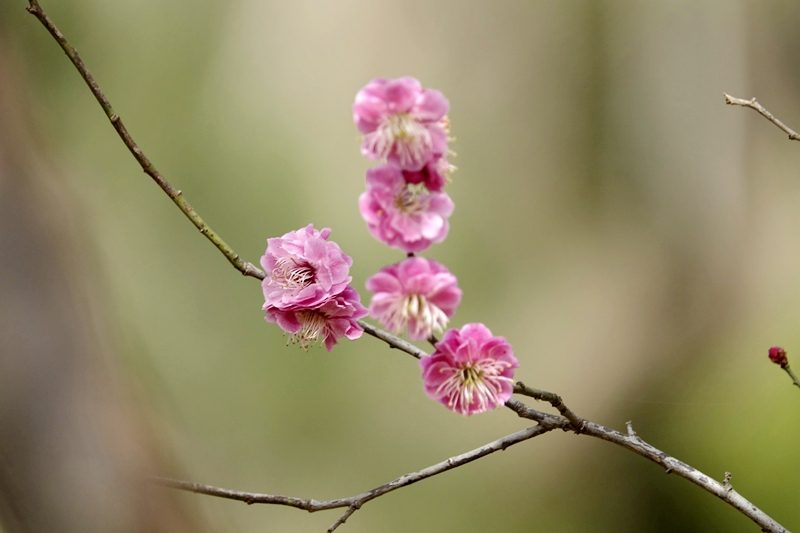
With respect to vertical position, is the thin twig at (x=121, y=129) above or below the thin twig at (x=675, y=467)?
above

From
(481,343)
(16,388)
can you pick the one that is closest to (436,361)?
(481,343)

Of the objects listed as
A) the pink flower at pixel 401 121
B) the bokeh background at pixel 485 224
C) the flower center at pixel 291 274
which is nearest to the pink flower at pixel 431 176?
the pink flower at pixel 401 121

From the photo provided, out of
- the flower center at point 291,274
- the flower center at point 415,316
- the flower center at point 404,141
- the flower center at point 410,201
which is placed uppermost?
the flower center at point 404,141

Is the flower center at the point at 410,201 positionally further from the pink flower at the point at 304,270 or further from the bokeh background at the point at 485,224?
the bokeh background at the point at 485,224

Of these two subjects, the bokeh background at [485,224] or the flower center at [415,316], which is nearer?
the flower center at [415,316]

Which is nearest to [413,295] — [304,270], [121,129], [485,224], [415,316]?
[415,316]

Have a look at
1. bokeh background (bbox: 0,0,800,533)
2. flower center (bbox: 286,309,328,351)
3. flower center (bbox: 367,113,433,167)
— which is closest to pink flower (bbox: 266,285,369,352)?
flower center (bbox: 286,309,328,351)
